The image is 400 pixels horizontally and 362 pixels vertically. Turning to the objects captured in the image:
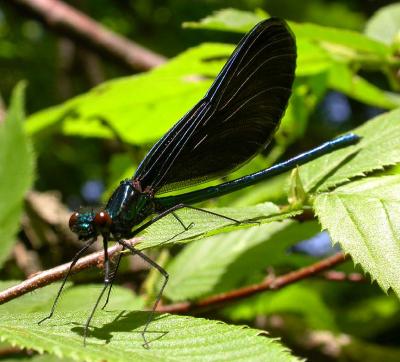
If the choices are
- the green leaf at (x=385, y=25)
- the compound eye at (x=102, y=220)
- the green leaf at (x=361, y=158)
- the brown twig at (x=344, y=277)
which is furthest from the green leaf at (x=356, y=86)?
the compound eye at (x=102, y=220)

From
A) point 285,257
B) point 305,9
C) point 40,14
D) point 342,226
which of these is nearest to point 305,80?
point 285,257

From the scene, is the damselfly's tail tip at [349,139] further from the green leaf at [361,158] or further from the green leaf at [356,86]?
the green leaf at [356,86]

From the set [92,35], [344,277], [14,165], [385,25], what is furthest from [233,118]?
[92,35]

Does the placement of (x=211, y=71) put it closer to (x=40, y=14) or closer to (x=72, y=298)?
(x=72, y=298)

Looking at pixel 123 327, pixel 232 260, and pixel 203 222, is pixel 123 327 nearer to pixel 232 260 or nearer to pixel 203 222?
pixel 203 222

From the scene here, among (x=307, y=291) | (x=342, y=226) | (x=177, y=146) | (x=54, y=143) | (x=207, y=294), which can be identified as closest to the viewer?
(x=342, y=226)

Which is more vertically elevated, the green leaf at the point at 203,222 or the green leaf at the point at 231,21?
the green leaf at the point at 231,21

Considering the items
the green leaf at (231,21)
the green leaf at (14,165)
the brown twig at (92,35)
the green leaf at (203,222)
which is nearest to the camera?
the green leaf at (203,222)
